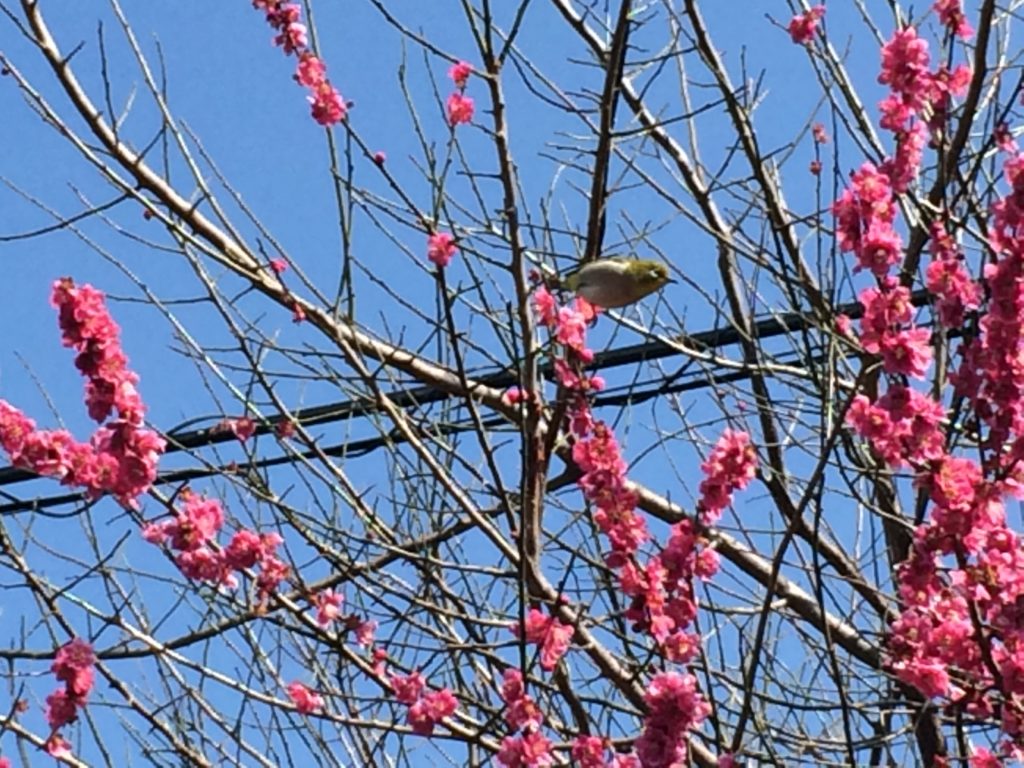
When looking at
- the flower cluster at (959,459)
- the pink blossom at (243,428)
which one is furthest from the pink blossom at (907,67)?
the pink blossom at (243,428)

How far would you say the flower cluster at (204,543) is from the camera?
129 inches

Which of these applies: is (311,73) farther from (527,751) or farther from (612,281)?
(527,751)

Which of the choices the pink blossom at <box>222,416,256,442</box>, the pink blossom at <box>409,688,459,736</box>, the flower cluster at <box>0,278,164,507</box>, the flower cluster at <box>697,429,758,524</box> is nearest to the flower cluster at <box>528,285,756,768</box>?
the flower cluster at <box>697,429,758,524</box>

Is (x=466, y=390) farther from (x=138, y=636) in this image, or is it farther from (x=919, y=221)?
(x=919, y=221)

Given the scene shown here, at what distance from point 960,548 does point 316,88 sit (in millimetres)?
1924

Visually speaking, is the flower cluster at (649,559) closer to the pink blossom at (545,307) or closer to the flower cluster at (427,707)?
the flower cluster at (427,707)

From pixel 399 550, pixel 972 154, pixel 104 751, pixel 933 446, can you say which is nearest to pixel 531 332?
pixel 399 550

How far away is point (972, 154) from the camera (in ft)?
14.2

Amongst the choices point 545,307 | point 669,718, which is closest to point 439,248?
point 545,307

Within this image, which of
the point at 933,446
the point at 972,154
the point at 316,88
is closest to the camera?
the point at 933,446

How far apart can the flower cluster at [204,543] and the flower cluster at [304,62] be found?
3.56ft

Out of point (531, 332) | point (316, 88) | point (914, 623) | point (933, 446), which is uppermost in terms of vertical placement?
point (316, 88)

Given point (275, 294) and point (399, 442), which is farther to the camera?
point (399, 442)

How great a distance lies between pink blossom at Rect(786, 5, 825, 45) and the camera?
4352mm
